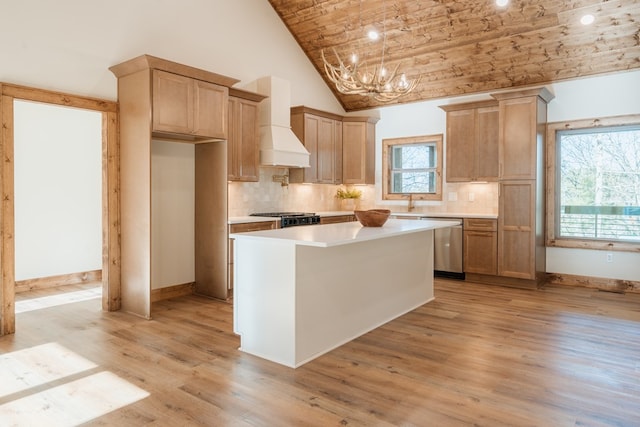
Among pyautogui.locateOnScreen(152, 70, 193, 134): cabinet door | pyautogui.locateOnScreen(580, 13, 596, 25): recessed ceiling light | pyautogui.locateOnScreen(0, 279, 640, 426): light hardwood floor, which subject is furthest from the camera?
pyautogui.locateOnScreen(580, 13, 596, 25): recessed ceiling light

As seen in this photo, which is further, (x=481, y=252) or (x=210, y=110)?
(x=481, y=252)

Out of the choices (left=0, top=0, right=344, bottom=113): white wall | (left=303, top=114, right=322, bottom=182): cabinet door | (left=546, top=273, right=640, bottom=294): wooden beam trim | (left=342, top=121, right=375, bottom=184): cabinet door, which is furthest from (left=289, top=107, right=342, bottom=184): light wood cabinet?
(left=546, top=273, right=640, bottom=294): wooden beam trim

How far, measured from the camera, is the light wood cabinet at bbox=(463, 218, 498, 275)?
19.9 feet

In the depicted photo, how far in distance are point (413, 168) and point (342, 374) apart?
503 centimetres

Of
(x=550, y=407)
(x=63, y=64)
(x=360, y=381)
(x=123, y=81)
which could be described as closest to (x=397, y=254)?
(x=360, y=381)

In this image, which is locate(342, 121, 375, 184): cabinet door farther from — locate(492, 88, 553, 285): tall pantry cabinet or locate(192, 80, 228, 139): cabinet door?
locate(192, 80, 228, 139): cabinet door

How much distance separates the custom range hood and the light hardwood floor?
235 cm

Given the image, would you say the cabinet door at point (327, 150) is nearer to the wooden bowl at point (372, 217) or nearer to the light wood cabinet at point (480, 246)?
the light wood cabinet at point (480, 246)

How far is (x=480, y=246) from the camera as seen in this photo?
243 inches

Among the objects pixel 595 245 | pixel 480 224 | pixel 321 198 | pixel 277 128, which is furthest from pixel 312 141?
pixel 595 245

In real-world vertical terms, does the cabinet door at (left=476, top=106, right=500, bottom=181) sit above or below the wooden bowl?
above

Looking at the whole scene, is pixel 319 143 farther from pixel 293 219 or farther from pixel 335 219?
pixel 293 219

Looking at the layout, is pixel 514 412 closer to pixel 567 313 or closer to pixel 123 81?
pixel 567 313

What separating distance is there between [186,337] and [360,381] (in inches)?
67.2
